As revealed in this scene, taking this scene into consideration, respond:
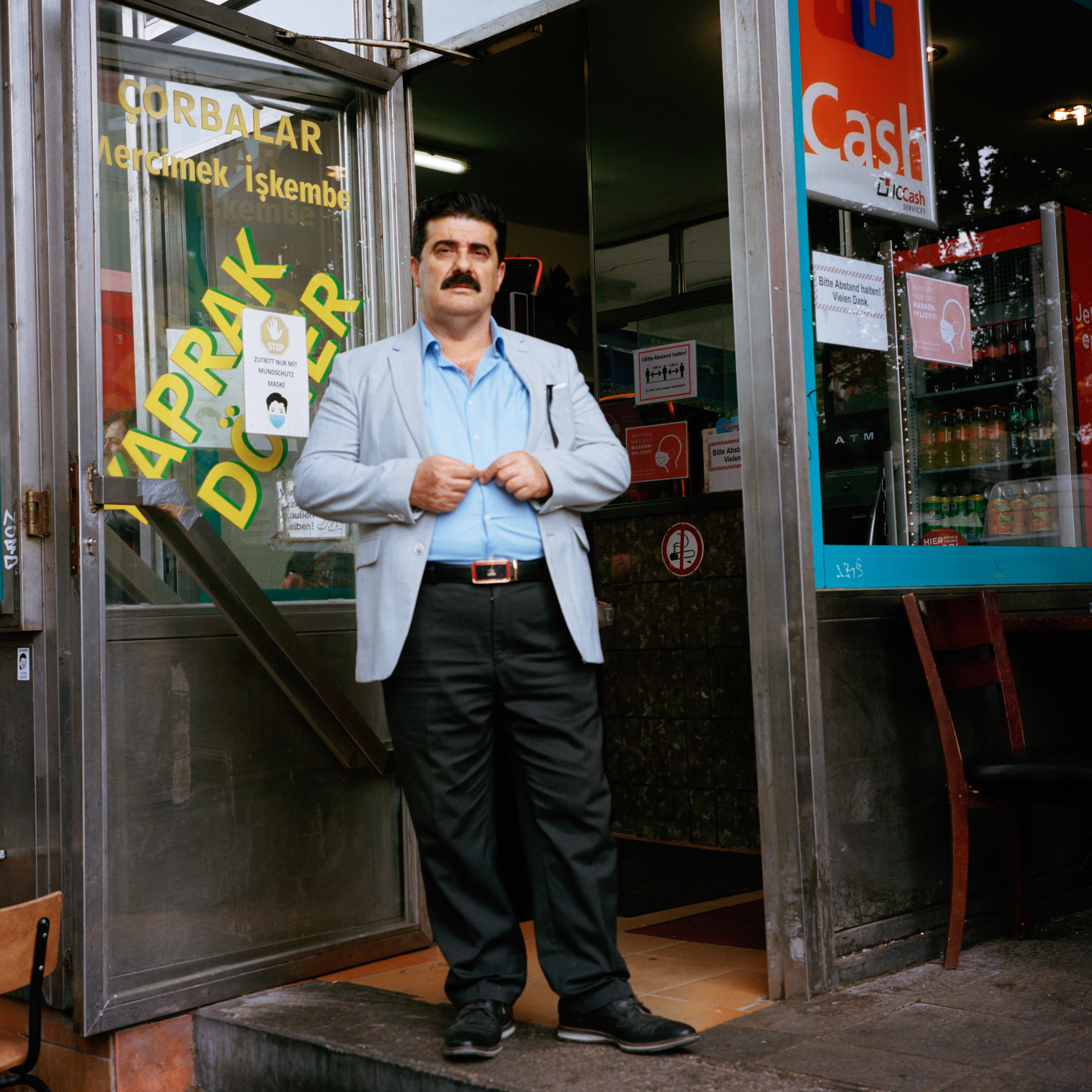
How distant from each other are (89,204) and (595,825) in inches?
73.3

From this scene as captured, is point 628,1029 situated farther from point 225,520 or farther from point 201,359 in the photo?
point 201,359

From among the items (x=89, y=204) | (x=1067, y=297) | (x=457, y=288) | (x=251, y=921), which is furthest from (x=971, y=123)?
(x=251, y=921)

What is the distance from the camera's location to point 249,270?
3348 millimetres

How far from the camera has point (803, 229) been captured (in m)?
2.95

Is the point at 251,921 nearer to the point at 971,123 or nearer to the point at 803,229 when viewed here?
the point at 803,229

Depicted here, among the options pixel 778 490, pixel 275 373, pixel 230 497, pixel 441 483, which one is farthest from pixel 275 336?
pixel 778 490

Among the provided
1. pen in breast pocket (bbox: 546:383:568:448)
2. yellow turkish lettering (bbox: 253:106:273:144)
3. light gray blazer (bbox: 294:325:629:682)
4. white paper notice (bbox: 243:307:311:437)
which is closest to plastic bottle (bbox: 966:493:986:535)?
light gray blazer (bbox: 294:325:629:682)

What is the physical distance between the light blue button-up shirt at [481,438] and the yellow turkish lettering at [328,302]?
2.62 ft

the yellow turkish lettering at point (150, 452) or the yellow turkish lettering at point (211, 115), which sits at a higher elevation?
the yellow turkish lettering at point (211, 115)

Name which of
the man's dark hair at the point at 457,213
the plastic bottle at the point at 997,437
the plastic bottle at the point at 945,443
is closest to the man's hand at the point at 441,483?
the man's dark hair at the point at 457,213

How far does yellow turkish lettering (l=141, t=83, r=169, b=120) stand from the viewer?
10.3 feet

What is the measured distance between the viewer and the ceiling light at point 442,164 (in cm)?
787

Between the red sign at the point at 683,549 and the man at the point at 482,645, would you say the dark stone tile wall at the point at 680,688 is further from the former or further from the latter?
the man at the point at 482,645

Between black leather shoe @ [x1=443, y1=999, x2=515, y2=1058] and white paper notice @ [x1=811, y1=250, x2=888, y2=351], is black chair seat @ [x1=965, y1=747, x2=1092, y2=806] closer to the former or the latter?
white paper notice @ [x1=811, y1=250, x2=888, y2=351]
